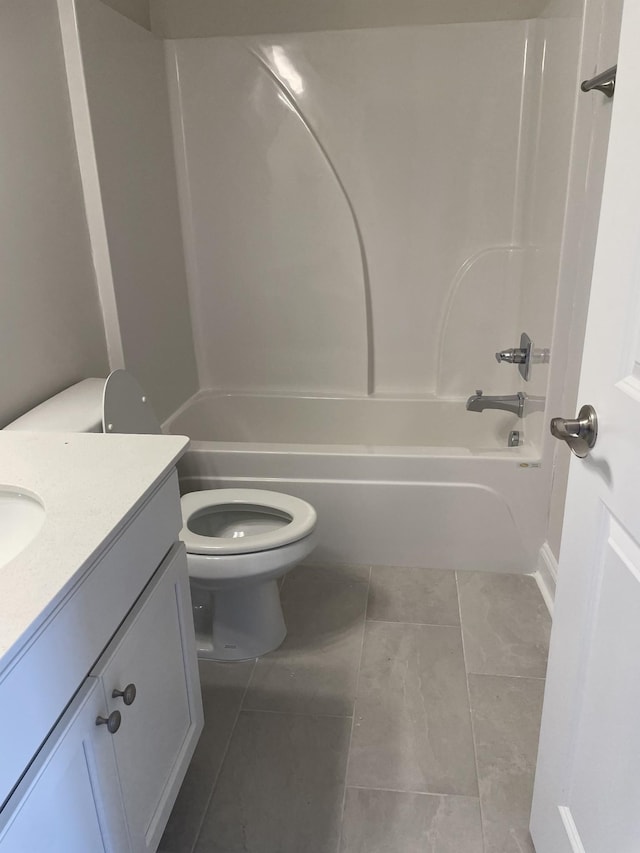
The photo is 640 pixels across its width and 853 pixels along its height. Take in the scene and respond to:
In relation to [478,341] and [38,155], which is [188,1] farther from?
[478,341]

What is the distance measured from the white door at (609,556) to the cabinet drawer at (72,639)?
0.71 m

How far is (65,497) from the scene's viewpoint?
99cm

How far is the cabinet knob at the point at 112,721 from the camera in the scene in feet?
2.89

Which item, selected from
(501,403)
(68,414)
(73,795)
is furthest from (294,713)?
(501,403)

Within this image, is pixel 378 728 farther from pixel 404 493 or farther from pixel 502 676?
pixel 404 493

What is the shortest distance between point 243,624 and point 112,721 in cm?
92

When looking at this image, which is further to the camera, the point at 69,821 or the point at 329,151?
the point at 329,151

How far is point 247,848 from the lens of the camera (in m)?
1.28

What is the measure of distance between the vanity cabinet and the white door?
2.32ft

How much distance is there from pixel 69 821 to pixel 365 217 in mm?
2300

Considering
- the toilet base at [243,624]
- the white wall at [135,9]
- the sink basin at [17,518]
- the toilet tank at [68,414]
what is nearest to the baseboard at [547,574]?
the toilet base at [243,624]

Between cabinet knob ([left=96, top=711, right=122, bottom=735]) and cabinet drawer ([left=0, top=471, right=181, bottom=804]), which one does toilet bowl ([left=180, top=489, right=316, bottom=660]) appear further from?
cabinet knob ([left=96, top=711, right=122, bottom=735])

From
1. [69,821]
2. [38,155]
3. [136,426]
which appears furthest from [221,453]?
[69,821]

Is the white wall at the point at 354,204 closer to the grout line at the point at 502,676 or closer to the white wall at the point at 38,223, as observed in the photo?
the white wall at the point at 38,223
